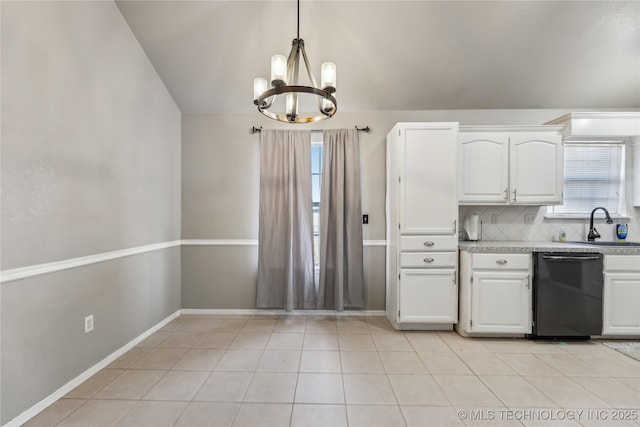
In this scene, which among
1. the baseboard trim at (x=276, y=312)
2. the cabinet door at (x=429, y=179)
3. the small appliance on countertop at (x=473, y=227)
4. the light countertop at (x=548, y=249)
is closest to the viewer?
the light countertop at (x=548, y=249)

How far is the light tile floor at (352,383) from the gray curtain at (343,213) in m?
0.60

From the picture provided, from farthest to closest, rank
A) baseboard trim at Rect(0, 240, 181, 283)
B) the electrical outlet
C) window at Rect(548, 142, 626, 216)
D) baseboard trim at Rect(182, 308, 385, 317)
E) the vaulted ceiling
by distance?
baseboard trim at Rect(182, 308, 385, 317) < window at Rect(548, 142, 626, 216) < the vaulted ceiling < the electrical outlet < baseboard trim at Rect(0, 240, 181, 283)

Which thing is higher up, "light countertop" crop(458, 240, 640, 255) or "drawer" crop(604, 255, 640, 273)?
"light countertop" crop(458, 240, 640, 255)

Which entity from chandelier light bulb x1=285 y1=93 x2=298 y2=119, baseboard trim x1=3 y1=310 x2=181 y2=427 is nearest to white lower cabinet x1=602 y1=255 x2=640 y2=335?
chandelier light bulb x1=285 y1=93 x2=298 y2=119

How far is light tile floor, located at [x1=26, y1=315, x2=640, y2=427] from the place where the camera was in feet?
5.64

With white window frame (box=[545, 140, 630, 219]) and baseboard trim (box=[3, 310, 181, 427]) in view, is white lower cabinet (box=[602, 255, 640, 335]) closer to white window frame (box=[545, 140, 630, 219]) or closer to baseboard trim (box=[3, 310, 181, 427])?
white window frame (box=[545, 140, 630, 219])

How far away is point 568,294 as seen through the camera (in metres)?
2.70

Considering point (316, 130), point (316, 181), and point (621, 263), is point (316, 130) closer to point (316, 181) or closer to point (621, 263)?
point (316, 181)

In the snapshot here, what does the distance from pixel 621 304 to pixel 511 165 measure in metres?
1.65

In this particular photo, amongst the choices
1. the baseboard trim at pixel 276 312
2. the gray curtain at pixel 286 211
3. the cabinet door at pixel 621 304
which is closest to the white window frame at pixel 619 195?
the cabinet door at pixel 621 304

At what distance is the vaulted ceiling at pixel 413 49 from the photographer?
99.2 inches

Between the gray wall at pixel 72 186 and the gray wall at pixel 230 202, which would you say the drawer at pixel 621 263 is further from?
the gray wall at pixel 72 186

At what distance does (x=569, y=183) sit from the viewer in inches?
131

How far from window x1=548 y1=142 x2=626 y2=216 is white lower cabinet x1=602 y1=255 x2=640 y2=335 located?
2.62 ft
